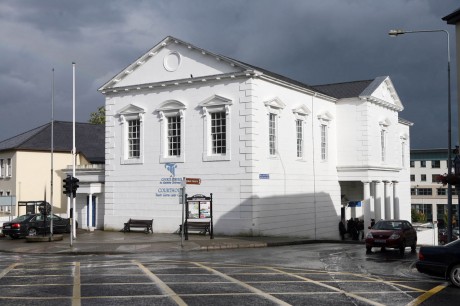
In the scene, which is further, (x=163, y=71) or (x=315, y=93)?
(x=315, y=93)

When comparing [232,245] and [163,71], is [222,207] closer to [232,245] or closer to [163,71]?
[232,245]

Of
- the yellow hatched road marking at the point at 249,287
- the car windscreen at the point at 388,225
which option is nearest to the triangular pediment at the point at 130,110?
the car windscreen at the point at 388,225

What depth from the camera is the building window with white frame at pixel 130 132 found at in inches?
1390

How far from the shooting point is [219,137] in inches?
1264

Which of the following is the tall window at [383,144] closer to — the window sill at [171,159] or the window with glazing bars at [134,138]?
the window sill at [171,159]

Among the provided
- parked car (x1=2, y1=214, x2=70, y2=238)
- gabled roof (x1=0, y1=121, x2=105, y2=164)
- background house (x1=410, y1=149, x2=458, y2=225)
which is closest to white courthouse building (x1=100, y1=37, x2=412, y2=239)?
parked car (x1=2, y1=214, x2=70, y2=238)

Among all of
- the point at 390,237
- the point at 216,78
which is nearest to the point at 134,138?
the point at 216,78

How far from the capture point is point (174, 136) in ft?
111

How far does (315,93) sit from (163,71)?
33.5 ft

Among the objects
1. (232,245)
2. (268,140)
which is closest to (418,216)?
(268,140)

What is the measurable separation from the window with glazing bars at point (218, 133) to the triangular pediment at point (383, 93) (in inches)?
490

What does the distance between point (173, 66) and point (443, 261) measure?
23008 millimetres

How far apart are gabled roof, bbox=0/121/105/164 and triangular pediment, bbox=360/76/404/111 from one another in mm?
24398

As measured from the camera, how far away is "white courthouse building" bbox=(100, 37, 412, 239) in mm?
30906
